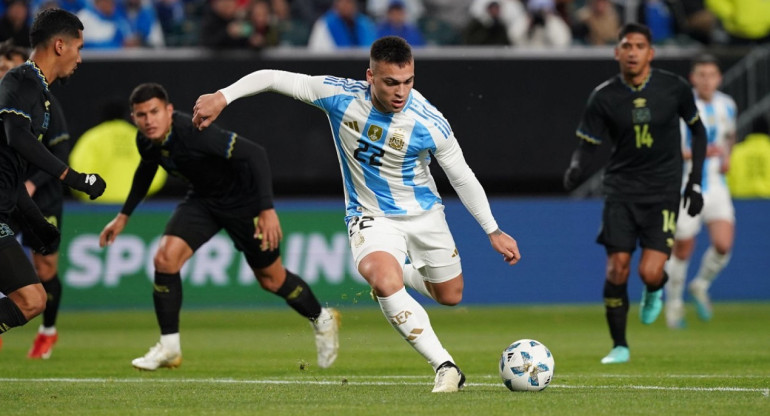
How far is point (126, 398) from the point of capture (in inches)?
316

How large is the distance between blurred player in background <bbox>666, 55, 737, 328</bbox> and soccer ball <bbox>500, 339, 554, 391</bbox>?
713 centimetres

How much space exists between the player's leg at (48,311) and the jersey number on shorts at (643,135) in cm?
Answer: 537

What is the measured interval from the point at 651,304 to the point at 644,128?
1.63 meters

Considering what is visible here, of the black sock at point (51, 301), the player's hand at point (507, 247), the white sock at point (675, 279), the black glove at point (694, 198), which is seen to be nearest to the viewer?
the player's hand at point (507, 247)

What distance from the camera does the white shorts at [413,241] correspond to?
8.52 meters

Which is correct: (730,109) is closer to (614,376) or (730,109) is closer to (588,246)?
(588,246)

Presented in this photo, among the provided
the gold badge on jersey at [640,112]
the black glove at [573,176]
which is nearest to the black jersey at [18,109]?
the black glove at [573,176]

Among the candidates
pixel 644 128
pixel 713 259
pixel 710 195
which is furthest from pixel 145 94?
pixel 713 259

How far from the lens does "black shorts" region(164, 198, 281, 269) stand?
10.8 meters

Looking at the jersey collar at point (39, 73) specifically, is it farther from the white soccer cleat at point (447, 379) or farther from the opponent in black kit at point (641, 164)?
the opponent in black kit at point (641, 164)

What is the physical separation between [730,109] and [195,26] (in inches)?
322

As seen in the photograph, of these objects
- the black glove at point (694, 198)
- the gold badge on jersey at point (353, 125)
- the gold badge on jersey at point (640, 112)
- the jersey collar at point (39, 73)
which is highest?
the jersey collar at point (39, 73)

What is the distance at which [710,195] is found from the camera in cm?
1562

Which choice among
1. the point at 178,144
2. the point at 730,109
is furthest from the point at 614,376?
the point at 730,109
